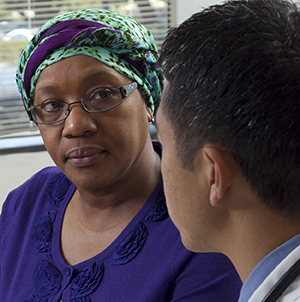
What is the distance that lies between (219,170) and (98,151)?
1.80ft

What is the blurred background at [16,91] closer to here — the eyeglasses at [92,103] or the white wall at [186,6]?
the white wall at [186,6]

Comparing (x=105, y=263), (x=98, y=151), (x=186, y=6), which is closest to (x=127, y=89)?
(x=98, y=151)

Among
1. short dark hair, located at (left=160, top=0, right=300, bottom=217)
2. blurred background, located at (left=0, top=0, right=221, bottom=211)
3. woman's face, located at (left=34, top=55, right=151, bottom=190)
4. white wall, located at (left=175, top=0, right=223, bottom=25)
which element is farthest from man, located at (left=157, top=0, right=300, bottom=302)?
white wall, located at (left=175, top=0, right=223, bottom=25)

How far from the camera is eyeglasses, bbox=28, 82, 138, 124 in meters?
1.23

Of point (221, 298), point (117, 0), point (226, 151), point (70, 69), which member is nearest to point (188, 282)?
point (221, 298)

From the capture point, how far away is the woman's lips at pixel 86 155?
124 centimetres

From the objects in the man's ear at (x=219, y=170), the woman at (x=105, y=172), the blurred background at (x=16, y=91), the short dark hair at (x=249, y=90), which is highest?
the short dark hair at (x=249, y=90)

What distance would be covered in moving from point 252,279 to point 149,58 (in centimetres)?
74

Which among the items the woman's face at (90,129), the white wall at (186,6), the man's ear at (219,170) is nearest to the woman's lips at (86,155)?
the woman's face at (90,129)

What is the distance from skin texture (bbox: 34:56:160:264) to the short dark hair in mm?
451

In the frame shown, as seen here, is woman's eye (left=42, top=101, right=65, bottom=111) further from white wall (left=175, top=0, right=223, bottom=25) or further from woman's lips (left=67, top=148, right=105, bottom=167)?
white wall (left=175, top=0, right=223, bottom=25)

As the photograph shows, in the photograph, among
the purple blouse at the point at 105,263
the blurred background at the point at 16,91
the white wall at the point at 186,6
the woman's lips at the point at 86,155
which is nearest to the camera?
the purple blouse at the point at 105,263

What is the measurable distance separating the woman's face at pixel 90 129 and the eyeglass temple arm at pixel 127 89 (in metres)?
0.01

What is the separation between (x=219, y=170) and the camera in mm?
750
